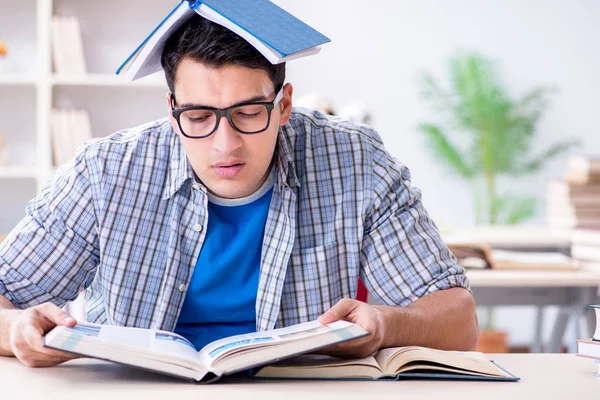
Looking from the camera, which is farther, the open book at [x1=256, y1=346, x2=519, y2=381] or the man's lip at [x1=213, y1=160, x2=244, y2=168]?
the man's lip at [x1=213, y1=160, x2=244, y2=168]

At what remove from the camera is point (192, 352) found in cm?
110

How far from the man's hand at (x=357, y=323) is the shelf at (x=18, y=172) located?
2.76m

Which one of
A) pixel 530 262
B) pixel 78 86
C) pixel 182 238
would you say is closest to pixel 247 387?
pixel 182 238

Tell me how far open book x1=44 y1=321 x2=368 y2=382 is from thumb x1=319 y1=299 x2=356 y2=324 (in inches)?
1.3

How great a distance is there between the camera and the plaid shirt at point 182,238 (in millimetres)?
1446

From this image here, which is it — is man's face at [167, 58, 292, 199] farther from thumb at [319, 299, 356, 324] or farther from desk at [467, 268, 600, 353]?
desk at [467, 268, 600, 353]

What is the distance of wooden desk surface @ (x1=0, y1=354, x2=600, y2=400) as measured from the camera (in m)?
0.99

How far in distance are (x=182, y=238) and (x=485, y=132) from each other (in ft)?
13.0

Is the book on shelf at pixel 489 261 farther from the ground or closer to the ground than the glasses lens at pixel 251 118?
closer to the ground

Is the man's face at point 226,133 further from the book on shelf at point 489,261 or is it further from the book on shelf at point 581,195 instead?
the book on shelf at point 581,195

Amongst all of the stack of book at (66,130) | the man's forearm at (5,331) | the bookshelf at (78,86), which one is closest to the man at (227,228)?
the man's forearm at (5,331)

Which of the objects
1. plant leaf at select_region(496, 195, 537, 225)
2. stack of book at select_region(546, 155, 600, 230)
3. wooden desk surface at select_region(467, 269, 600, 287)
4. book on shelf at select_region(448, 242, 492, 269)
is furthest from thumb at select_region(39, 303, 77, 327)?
plant leaf at select_region(496, 195, 537, 225)

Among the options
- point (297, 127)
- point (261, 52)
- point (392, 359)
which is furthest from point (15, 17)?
point (392, 359)

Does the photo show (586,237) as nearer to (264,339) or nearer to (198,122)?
(198,122)
